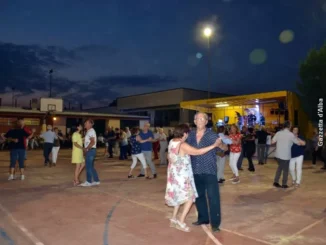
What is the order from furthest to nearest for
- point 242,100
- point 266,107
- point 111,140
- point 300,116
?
1. point 266,107
2. point 242,100
3. point 300,116
4. point 111,140

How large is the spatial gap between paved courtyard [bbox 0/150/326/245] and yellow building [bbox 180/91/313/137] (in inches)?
435

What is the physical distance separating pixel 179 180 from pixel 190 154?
1.58 ft

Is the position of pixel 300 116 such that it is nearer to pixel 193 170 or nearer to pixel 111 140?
pixel 111 140

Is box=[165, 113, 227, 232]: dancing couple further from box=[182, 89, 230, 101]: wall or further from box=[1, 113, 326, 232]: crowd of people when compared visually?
box=[182, 89, 230, 101]: wall

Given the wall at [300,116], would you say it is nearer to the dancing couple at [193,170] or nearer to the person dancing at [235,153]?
the person dancing at [235,153]

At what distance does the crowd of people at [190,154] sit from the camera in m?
5.20

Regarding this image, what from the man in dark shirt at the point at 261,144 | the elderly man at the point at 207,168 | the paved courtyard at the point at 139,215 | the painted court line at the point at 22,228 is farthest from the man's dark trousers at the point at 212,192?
the man in dark shirt at the point at 261,144

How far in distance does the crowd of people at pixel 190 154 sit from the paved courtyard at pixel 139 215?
1.22ft

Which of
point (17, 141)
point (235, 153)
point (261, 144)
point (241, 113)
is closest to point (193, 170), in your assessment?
point (235, 153)

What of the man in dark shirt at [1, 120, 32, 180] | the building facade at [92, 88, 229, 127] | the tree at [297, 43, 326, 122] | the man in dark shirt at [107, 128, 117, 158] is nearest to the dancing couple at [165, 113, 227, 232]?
the man in dark shirt at [1, 120, 32, 180]

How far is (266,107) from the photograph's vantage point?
26.0m

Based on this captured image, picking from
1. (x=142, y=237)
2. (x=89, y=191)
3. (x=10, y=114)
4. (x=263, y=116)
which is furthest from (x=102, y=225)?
(x=10, y=114)

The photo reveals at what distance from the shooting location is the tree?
26.9 m

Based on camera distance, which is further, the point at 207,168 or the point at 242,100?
the point at 242,100
